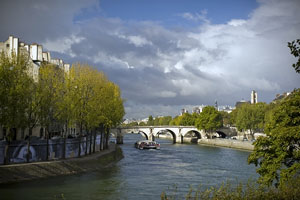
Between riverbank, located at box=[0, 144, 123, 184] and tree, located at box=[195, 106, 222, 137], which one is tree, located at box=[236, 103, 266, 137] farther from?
riverbank, located at box=[0, 144, 123, 184]

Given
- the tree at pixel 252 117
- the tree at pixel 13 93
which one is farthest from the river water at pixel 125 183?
the tree at pixel 252 117

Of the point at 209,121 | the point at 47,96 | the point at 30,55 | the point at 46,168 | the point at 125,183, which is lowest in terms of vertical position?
the point at 125,183

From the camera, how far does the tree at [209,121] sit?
111 meters

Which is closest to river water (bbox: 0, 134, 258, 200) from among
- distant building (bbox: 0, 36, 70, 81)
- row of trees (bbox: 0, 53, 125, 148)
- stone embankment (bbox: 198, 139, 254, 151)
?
row of trees (bbox: 0, 53, 125, 148)

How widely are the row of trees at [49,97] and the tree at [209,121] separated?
201 feet

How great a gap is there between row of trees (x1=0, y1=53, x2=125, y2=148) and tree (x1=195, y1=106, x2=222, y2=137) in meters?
61.2

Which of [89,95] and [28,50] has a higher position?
[28,50]

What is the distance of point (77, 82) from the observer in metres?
42.3

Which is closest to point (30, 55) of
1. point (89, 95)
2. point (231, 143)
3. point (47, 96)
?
point (89, 95)

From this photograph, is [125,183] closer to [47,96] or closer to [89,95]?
[47,96]

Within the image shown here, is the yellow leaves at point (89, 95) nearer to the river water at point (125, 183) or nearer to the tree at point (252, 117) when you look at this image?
the river water at point (125, 183)

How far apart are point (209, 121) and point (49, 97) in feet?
264

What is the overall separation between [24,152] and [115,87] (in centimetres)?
2786

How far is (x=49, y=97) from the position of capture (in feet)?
119
